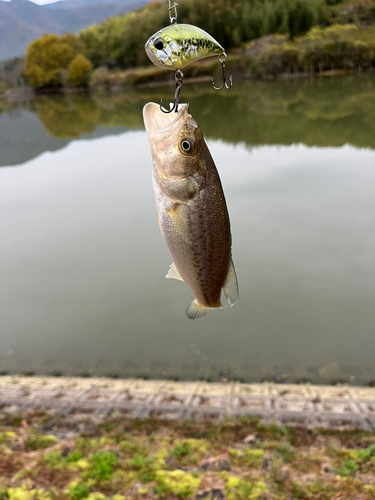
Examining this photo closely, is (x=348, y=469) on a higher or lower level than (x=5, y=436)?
lower

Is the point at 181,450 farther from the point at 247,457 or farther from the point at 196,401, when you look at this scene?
the point at 196,401

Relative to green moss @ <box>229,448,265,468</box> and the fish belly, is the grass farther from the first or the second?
the fish belly

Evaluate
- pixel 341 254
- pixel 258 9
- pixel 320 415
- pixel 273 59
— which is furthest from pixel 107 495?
pixel 258 9

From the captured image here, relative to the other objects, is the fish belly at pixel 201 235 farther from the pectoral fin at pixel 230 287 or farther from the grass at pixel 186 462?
the grass at pixel 186 462

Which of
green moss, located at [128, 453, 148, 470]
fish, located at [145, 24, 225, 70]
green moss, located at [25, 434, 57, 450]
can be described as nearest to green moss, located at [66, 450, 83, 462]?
green moss, located at [25, 434, 57, 450]

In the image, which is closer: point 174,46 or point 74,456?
point 174,46

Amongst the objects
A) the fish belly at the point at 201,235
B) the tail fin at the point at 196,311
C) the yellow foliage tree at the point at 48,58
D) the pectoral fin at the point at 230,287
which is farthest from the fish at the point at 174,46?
the yellow foliage tree at the point at 48,58

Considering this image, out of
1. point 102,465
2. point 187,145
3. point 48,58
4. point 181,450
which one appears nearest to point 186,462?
point 181,450
